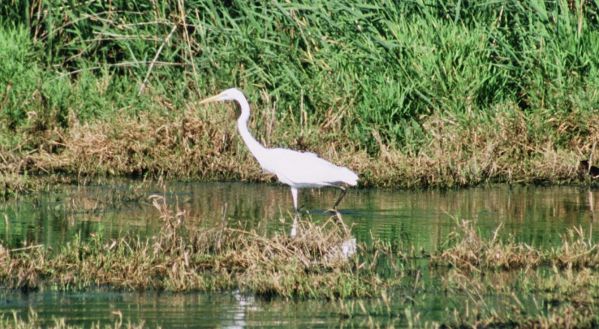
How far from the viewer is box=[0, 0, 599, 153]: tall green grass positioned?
1445 cm

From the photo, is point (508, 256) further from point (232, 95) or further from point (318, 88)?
point (318, 88)

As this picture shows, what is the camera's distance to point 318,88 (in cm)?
1487

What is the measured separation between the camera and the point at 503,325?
704 cm

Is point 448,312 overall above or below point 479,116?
below

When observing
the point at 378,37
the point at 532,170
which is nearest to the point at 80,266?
the point at 532,170

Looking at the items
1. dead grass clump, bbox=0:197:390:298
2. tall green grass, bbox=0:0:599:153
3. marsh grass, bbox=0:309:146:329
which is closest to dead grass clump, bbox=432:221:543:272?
dead grass clump, bbox=0:197:390:298

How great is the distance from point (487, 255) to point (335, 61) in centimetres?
654

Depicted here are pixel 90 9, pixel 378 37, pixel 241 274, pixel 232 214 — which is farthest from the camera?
pixel 90 9

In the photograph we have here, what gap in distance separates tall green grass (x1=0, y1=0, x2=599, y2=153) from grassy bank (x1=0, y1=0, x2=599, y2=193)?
0.02 meters

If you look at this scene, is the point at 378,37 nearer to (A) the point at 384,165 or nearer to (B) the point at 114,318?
(A) the point at 384,165

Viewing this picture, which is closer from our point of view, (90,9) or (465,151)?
(465,151)

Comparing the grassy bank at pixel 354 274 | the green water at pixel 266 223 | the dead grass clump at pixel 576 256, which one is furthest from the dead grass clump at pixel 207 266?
the dead grass clump at pixel 576 256

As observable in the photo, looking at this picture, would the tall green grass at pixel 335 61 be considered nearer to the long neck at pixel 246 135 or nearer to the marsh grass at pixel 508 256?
the long neck at pixel 246 135

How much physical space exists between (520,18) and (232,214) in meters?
5.10
